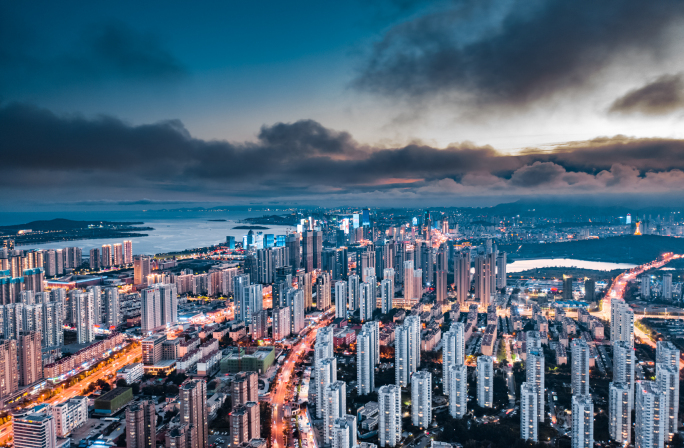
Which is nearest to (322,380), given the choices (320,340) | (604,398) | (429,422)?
(320,340)

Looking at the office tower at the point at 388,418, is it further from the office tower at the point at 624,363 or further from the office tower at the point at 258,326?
the office tower at the point at 258,326

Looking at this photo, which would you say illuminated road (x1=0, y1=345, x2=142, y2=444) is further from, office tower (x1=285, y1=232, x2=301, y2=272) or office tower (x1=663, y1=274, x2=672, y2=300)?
office tower (x1=663, y1=274, x2=672, y2=300)

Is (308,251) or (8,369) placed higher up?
(308,251)

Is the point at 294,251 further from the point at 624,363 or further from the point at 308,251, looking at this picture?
the point at 624,363

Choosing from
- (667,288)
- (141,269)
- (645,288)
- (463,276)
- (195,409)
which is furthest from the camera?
(141,269)

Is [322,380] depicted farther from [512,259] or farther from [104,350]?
[512,259]

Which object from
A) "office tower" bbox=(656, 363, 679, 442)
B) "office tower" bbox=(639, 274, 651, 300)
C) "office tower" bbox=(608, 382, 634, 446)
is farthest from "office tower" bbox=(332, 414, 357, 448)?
"office tower" bbox=(639, 274, 651, 300)

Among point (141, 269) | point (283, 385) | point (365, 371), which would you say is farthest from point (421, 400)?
point (141, 269)
